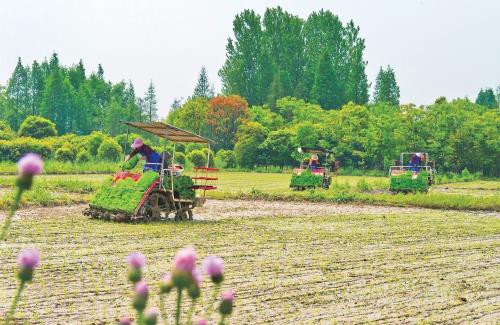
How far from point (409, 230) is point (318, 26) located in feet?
234

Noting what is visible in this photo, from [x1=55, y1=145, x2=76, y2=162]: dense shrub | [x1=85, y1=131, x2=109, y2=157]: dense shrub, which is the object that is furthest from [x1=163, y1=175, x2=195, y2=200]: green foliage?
[x1=85, y1=131, x2=109, y2=157]: dense shrub

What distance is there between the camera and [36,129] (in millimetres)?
51031

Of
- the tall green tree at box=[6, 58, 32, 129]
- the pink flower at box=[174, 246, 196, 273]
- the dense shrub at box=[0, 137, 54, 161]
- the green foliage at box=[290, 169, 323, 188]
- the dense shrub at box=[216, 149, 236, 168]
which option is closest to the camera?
the pink flower at box=[174, 246, 196, 273]

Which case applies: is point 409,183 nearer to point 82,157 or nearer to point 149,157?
point 149,157

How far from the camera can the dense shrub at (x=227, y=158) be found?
5294 centimetres

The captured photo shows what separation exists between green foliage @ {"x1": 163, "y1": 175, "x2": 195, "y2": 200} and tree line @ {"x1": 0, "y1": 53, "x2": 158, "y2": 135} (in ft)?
203

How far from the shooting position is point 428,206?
20.8 m

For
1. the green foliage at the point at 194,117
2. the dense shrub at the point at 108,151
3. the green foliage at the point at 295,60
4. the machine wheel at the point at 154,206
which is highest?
the green foliage at the point at 295,60

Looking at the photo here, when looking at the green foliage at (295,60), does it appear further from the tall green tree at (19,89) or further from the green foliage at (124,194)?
the green foliage at (124,194)

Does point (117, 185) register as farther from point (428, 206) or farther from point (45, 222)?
point (428, 206)

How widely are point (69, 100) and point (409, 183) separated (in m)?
56.5

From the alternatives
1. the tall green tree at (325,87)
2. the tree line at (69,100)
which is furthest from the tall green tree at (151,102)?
the tall green tree at (325,87)

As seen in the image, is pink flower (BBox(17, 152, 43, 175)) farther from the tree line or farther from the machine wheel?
the tree line

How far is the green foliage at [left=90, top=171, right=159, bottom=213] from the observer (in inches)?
528
